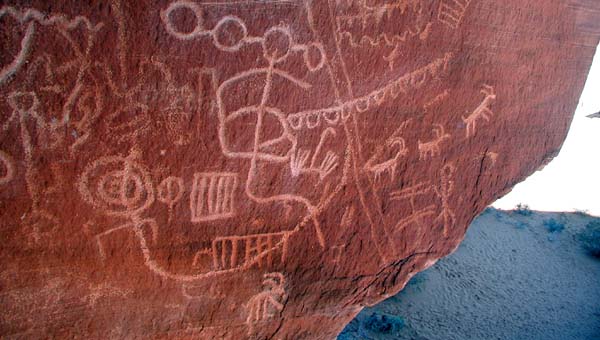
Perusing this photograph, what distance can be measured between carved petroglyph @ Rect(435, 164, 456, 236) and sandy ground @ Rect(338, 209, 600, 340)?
2.30 m

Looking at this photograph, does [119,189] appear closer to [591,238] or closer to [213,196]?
[213,196]

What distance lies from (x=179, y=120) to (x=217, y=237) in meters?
0.43

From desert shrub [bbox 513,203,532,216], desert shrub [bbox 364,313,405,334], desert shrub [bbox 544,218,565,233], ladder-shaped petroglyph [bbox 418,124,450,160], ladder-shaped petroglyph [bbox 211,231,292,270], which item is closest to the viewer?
ladder-shaped petroglyph [bbox 211,231,292,270]

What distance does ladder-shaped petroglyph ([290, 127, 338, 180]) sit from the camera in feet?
5.48

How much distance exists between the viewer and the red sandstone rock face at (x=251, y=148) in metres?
1.37

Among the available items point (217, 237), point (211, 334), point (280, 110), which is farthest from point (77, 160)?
point (211, 334)

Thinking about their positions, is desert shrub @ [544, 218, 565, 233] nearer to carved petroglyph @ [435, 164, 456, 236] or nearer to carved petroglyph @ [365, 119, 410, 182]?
carved petroglyph @ [435, 164, 456, 236]

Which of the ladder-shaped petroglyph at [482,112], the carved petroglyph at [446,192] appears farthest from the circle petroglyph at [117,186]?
the ladder-shaped petroglyph at [482,112]

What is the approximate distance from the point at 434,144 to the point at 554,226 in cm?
558

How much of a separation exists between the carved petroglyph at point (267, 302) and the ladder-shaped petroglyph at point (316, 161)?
0.41 m

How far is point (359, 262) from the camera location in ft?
6.20

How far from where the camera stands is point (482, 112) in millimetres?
1941

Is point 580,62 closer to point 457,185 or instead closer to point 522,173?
point 522,173

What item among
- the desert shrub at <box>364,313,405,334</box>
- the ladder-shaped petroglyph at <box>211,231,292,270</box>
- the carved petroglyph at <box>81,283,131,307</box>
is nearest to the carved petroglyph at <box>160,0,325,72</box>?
the ladder-shaped petroglyph at <box>211,231,292,270</box>
